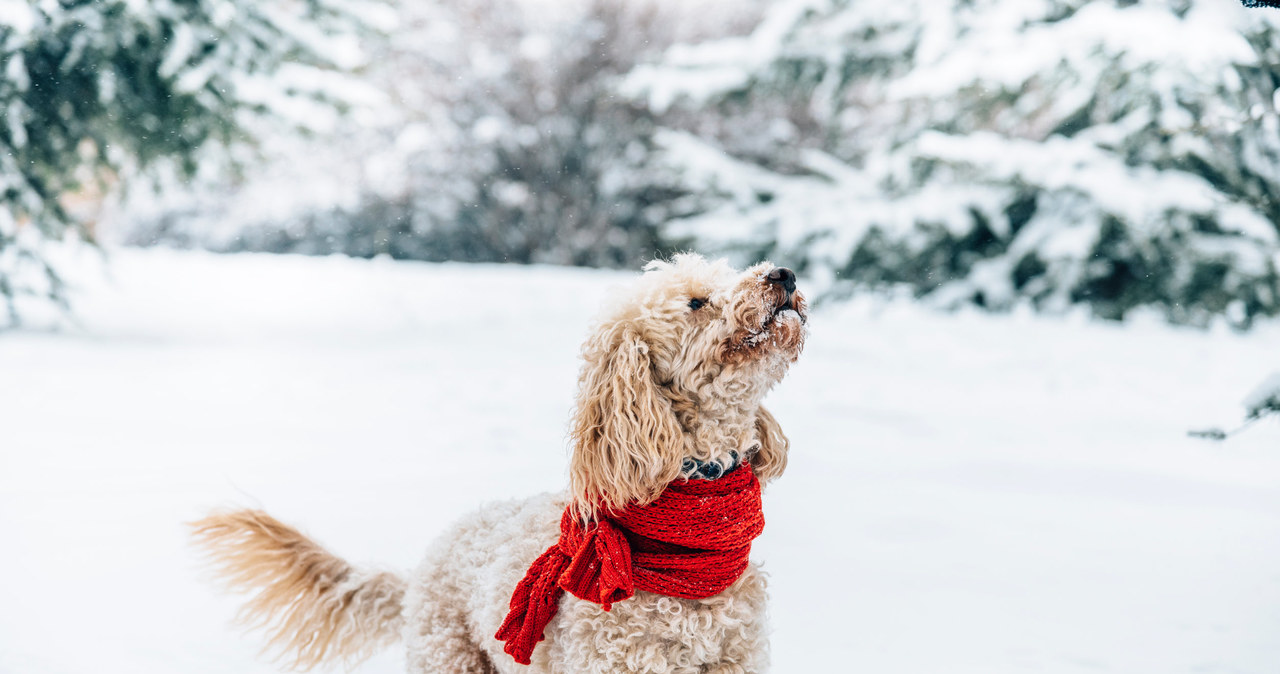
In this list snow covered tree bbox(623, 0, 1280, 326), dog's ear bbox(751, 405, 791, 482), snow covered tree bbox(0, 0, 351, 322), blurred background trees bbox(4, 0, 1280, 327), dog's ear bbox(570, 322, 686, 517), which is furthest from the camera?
snow covered tree bbox(623, 0, 1280, 326)

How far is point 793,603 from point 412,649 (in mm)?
1489

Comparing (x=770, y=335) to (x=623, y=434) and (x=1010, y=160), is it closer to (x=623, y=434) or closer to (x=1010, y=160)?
(x=623, y=434)

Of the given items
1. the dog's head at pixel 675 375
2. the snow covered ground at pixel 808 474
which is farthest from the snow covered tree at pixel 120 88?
the dog's head at pixel 675 375

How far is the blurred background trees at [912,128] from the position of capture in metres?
6.73

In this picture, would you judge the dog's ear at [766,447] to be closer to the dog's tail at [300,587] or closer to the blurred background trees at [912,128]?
the dog's tail at [300,587]

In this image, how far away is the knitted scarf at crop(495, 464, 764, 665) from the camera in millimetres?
1876

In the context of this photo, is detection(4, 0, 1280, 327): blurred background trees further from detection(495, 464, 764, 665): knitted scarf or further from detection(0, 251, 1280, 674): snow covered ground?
detection(495, 464, 764, 665): knitted scarf

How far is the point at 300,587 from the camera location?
2490 mm

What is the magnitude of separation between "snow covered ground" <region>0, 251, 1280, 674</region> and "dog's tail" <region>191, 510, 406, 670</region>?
278mm

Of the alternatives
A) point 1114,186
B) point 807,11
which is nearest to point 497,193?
point 807,11

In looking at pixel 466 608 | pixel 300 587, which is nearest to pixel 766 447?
pixel 466 608

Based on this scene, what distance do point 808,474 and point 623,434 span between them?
2.94m

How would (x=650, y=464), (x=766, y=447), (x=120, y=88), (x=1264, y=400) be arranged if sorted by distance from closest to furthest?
(x=650, y=464)
(x=766, y=447)
(x=1264, y=400)
(x=120, y=88)

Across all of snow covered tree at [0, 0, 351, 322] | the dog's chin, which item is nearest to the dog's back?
the dog's chin
